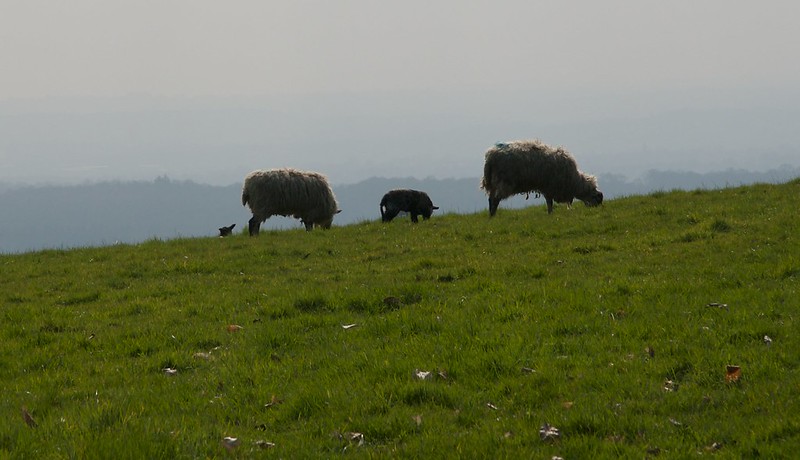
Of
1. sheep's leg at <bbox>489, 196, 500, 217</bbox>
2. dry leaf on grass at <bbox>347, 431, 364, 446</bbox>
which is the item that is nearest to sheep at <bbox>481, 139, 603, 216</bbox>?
sheep's leg at <bbox>489, 196, 500, 217</bbox>

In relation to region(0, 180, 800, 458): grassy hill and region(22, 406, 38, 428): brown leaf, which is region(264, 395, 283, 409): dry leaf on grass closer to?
region(0, 180, 800, 458): grassy hill

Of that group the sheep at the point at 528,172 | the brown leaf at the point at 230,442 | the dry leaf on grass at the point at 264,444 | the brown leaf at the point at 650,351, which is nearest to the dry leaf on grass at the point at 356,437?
the dry leaf on grass at the point at 264,444

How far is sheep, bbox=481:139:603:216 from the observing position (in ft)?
82.4

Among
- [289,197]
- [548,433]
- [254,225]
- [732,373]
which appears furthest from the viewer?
[289,197]

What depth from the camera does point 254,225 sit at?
84.8ft

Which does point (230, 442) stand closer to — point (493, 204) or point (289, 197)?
point (493, 204)

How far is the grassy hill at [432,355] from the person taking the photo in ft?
21.9

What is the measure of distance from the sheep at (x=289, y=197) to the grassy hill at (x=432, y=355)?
909 cm

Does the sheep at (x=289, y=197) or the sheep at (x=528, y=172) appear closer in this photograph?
the sheep at (x=528, y=172)

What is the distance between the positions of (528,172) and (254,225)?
941 cm

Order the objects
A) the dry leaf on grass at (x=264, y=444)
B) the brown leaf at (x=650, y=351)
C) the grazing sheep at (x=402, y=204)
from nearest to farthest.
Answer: the dry leaf on grass at (x=264, y=444) < the brown leaf at (x=650, y=351) < the grazing sheep at (x=402, y=204)

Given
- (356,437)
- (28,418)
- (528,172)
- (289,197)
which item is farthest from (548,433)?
(289,197)

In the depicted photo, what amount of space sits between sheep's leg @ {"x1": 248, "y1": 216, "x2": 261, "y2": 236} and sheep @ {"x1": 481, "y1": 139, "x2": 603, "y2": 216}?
782 centimetres

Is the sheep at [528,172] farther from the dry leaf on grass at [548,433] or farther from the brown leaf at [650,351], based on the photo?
the dry leaf on grass at [548,433]
